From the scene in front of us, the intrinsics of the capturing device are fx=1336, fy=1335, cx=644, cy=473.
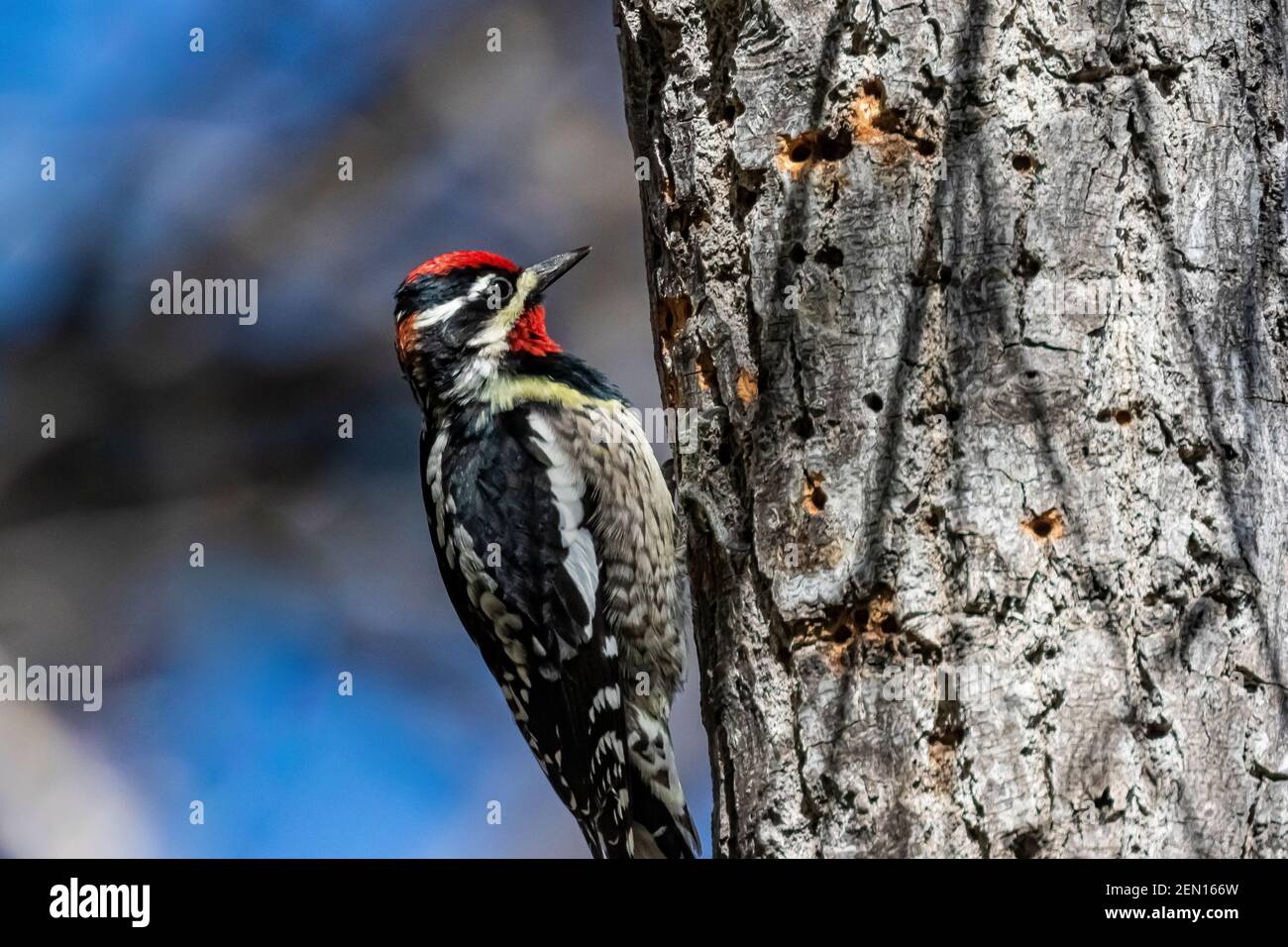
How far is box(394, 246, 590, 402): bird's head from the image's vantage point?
3.40 meters

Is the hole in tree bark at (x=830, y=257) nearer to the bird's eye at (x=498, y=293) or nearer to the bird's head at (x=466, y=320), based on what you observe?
the bird's head at (x=466, y=320)

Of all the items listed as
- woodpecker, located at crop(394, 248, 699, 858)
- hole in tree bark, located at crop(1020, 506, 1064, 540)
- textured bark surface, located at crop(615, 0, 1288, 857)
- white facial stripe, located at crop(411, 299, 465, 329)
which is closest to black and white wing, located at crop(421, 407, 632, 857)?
woodpecker, located at crop(394, 248, 699, 858)

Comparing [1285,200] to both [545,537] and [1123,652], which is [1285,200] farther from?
[545,537]

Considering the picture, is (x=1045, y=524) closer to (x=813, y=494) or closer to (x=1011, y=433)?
(x=1011, y=433)

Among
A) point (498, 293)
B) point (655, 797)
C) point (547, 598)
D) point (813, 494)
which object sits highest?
point (498, 293)

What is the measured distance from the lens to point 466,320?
135 inches

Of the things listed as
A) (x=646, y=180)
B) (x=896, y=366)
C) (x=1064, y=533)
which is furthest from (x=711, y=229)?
(x=1064, y=533)

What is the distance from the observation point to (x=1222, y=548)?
6.20 feet

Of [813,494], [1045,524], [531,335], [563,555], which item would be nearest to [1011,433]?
[1045,524]

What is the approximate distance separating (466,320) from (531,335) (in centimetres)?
17

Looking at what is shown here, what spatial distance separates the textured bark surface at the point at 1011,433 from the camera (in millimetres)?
1851

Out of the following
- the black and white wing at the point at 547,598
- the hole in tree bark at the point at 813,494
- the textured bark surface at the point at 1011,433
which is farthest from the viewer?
the black and white wing at the point at 547,598

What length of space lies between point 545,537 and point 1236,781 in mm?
1786

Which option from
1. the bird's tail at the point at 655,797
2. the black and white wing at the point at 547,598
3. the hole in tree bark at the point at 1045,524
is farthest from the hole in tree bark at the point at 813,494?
the bird's tail at the point at 655,797
